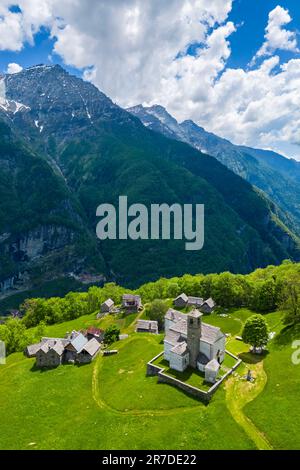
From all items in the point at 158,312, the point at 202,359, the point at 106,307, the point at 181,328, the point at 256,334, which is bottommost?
the point at 202,359

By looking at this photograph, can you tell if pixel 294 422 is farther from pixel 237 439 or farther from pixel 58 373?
pixel 58 373

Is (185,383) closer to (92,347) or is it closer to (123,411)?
(123,411)

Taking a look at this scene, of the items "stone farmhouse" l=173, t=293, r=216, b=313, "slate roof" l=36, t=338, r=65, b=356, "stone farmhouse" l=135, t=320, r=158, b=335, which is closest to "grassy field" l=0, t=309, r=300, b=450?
"slate roof" l=36, t=338, r=65, b=356

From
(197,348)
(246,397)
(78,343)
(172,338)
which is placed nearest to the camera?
(246,397)

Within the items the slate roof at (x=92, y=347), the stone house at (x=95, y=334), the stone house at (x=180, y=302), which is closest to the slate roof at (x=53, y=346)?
the slate roof at (x=92, y=347)

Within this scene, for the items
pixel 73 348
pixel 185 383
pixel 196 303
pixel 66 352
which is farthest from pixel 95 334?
pixel 185 383

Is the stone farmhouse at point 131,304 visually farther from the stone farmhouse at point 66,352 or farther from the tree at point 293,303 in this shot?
the tree at point 293,303
